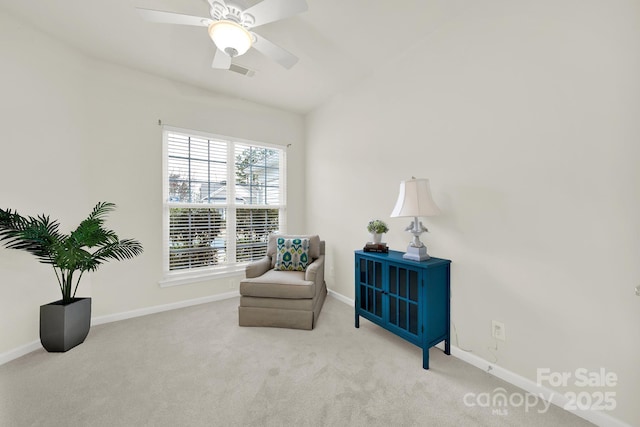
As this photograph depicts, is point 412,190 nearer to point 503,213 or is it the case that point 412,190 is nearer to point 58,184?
point 503,213

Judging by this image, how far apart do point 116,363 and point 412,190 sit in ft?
9.12

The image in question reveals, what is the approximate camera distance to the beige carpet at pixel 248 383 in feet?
4.57

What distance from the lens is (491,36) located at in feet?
5.78

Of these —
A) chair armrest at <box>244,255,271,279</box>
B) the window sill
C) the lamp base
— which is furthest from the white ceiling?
the window sill

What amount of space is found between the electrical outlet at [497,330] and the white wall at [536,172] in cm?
4

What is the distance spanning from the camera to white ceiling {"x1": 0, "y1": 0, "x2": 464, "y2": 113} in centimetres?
187

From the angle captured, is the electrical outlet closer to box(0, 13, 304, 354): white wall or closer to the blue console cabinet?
the blue console cabinet

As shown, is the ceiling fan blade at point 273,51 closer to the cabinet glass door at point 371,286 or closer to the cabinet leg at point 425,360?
the cabinet glass door at point 371,286

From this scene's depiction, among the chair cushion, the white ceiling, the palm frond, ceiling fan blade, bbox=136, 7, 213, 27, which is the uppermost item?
the white ceiling

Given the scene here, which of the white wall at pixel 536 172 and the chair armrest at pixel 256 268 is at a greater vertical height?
the white wall at pixel 536 172

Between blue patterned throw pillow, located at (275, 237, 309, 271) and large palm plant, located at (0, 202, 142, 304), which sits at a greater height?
large palm plant, located at (0, 202, 142, 304)

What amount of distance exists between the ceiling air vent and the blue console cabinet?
2399mm

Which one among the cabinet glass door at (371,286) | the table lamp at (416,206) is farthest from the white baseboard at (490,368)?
the table lamp at (416,206)

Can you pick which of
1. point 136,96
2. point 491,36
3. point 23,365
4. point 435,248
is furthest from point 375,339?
point 136,96
